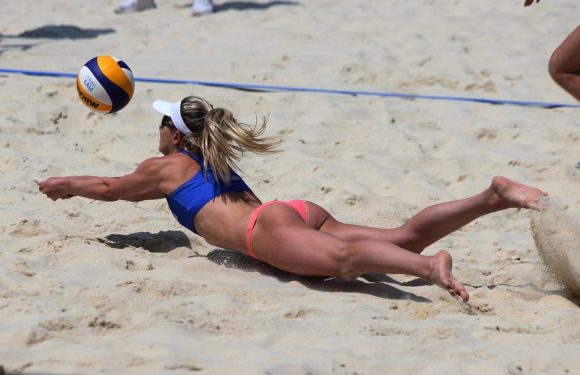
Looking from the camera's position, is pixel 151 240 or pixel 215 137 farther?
pixel 151 240

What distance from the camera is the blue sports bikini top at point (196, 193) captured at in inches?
158

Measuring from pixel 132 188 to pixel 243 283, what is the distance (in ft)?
2.39

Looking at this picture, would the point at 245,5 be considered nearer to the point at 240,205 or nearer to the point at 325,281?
the point at 240,205

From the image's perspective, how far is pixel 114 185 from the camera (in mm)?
4094

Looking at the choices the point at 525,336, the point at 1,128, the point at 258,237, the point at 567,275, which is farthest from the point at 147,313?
the point at 1,128

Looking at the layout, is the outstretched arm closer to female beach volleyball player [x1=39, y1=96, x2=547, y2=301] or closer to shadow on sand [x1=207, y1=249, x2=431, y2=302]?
female beach volleyball player [x1=39, y1=96, x2=547, y2=301]

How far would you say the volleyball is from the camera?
4.55 m

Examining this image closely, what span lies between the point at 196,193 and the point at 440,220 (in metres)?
1.01

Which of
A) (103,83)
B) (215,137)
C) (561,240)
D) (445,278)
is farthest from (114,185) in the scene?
(561,240)

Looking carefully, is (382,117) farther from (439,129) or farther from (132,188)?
(132,188)

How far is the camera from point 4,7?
9344 mm

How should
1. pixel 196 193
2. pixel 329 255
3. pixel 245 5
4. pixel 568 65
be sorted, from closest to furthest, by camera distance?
pixel 329 255 → pixel 196 193 → pixel 568 65 → pixel 245 5

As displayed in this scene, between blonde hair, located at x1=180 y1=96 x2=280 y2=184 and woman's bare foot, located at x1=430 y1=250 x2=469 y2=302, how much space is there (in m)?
0.94

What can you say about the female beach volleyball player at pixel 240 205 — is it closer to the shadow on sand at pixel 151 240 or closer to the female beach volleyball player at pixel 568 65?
the shadow on sand at pixel 151 240
